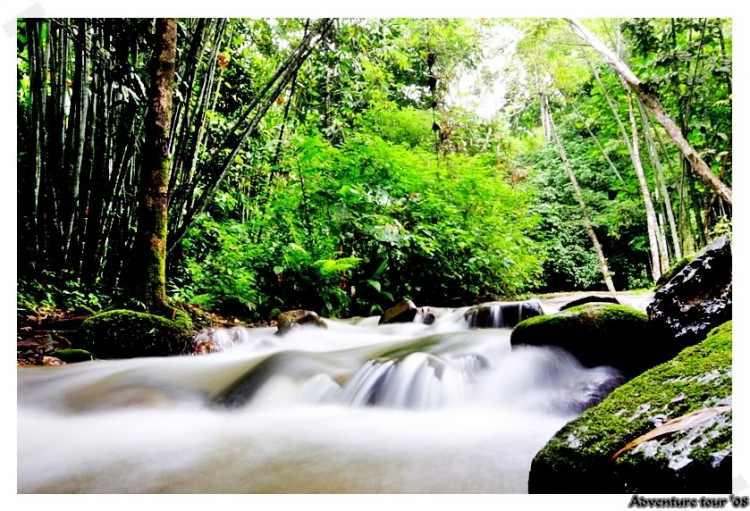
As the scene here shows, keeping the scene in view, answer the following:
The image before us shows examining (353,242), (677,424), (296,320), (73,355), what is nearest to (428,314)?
(353,242)

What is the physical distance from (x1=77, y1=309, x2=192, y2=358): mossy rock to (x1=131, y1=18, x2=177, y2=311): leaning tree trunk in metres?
0.10

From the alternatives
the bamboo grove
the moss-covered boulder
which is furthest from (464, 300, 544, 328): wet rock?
the bamboo grove

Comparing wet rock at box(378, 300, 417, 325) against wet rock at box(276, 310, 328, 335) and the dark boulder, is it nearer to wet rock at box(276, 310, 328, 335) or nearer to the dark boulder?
the dark boulder

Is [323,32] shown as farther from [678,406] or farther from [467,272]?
[678,406]

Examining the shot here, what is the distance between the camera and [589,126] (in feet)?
9.83

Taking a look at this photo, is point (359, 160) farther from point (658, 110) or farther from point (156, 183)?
point (658, 110)

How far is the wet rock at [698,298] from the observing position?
2.04 m

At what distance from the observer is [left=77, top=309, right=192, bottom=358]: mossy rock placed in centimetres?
253

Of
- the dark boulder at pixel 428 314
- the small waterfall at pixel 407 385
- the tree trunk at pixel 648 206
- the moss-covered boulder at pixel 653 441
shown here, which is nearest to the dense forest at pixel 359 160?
the tree trunk at pixel 648 206

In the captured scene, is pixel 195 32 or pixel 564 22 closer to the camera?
pixel 564 22

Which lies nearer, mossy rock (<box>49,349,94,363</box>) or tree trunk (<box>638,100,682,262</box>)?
mossy rock (<box>49,349,94,363</box>)
